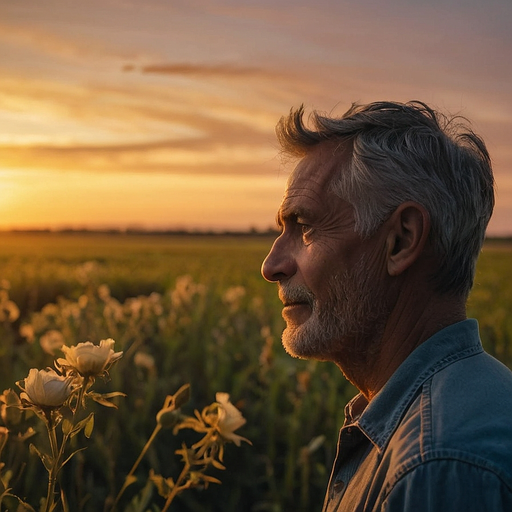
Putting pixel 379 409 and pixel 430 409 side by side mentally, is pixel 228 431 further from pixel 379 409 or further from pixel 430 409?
pixel 430 409

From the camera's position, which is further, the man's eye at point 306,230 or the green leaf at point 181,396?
the man's eye at point 306,230

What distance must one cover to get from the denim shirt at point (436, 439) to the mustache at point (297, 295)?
31cm

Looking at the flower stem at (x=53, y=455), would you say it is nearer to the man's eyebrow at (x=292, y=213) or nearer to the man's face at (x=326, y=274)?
the man's face at (x=326, y=274)

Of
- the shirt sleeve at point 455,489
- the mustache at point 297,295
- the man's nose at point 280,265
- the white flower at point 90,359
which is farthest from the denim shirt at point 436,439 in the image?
the white flower at point 90,359

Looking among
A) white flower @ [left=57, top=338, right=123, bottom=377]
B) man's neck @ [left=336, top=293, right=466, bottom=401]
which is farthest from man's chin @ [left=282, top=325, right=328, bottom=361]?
white flower @ [left=57, top=338, right=123, bottom=377]

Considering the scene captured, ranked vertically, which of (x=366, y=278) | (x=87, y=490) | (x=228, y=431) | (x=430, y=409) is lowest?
(x=87, y=490)

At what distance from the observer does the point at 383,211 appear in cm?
165

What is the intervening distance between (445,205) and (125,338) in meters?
3.68

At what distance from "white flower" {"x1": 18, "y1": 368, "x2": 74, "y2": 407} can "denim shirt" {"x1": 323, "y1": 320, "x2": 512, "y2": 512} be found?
59 centimetres

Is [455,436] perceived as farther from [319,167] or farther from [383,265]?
[319,167]

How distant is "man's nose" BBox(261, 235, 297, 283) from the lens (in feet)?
5.95

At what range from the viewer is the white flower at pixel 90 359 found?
134 centimetres

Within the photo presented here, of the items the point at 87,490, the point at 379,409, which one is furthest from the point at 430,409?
the point at 87,490

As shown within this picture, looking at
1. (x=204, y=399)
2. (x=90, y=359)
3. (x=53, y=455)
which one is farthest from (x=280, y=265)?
(x=204, y=399)
